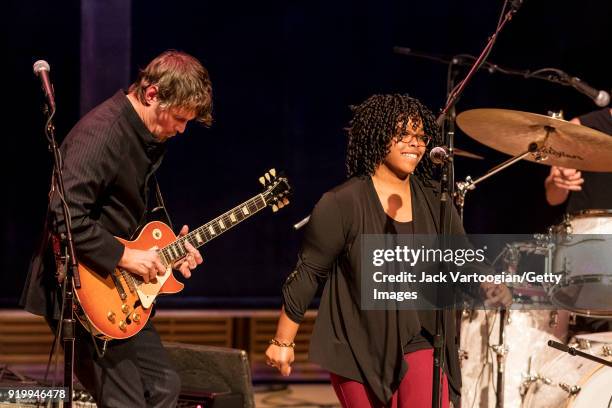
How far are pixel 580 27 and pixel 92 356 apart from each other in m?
4.78

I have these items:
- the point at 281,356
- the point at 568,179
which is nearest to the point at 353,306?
the point at 281,356

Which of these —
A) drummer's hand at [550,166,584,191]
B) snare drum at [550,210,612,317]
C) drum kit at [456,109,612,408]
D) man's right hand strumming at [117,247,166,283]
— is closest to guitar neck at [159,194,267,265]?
man's right hand strumming at [117,247,166,283]

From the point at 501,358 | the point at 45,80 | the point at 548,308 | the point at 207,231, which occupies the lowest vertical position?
the point at 501,358

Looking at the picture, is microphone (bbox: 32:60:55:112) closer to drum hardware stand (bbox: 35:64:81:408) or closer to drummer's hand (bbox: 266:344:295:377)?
drum hardware stand (bbox: 35:64:81:408)

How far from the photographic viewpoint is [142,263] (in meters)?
3.76

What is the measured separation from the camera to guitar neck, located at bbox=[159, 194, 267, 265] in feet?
13.0

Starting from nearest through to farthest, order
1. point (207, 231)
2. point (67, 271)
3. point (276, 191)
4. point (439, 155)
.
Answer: point (439, 155) → point (67, 271) → point (207, 231) → point (276, 191)

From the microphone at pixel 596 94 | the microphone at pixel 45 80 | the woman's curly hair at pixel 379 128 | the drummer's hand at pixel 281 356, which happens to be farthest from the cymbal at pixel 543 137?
the microphone at pixel 45 80

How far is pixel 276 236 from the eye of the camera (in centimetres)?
709

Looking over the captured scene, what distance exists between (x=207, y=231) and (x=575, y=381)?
1.90 m

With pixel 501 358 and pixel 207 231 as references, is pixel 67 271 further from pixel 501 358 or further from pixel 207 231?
pixel 501 358

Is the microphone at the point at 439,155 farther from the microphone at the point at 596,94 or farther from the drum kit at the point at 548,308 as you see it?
the microphone at the point at 596,94

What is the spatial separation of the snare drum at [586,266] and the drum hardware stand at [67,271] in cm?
240

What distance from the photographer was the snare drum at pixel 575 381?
4.39 metres
